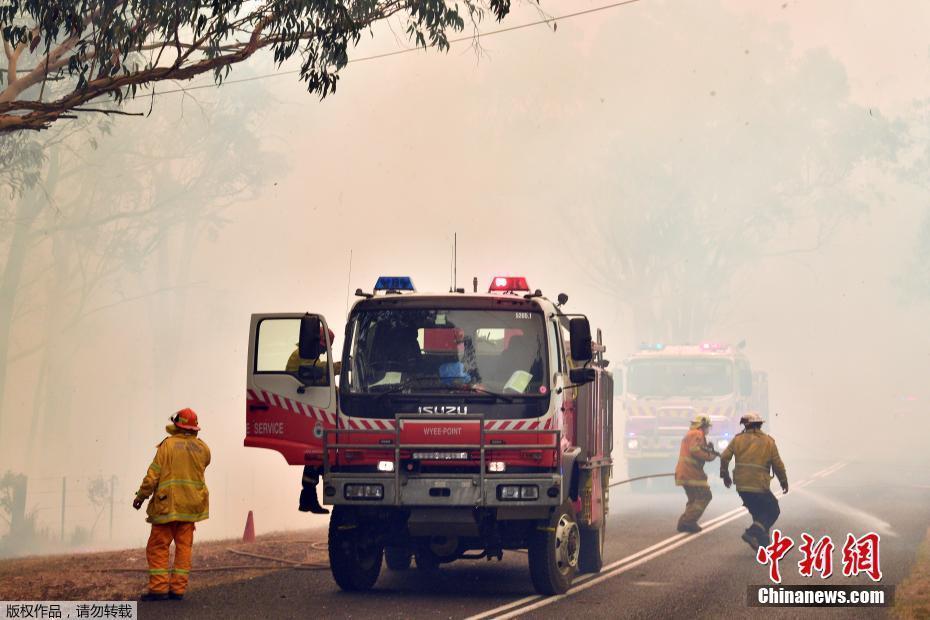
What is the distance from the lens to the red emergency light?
13078mm

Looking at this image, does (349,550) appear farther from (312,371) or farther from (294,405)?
(312,371)

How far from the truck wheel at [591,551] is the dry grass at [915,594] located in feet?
10.5

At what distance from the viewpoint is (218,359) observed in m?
58.5

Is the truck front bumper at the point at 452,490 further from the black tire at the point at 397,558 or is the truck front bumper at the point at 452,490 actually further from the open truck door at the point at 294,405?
the black tire at the point at 397,558

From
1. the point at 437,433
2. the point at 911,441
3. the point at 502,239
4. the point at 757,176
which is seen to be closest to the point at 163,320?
the point at 502,239

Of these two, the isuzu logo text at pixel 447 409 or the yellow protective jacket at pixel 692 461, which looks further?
the yellow protective jacket at pixel 692 461

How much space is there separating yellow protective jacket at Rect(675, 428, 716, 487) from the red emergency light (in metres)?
6.51

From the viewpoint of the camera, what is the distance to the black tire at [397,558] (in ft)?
47.9

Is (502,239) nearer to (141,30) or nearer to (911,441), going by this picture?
(911,441)

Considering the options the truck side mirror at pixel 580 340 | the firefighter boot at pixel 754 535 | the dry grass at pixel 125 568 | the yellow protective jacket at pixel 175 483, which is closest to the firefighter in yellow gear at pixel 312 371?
the yellow protective jacket at pixel 175 483

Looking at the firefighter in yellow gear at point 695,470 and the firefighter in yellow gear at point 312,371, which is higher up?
the firefighter in yellow gear at point 312,371

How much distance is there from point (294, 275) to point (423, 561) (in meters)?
42.0

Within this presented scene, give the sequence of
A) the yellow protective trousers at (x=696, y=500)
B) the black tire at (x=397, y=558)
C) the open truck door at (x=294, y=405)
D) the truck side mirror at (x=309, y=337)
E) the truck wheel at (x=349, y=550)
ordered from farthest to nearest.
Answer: the yellow protective trousers at (x=696, y=500), the black tire at (x=397, y=558), the truck wheel at (x=349, y=550), the open truck door at (x=294, y=405), the truck side mirror at (x=309, y=337)

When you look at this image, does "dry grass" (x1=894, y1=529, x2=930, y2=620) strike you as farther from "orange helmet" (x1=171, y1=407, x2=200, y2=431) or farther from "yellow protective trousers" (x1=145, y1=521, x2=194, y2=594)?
"orange helmet" (x1=171, y1=407, x2=200, y2=431)
